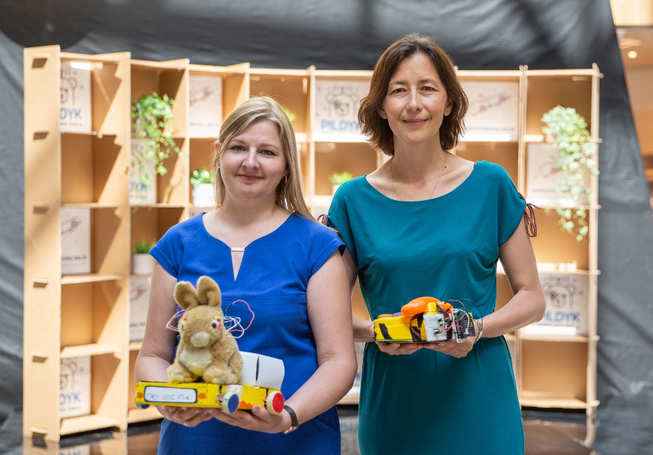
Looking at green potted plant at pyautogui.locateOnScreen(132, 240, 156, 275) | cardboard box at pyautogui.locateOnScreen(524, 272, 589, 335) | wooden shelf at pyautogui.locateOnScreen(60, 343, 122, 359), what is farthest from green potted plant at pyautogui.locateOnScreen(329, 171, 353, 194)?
wooden shelf at pyautogui.locateOnScreen(60, 343, 122, 359)

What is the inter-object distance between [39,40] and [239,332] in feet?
14.4

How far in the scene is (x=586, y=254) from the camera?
5281mm

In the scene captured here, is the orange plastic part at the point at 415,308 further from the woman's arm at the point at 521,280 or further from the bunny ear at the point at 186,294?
the bunny ear at the point at 186,294

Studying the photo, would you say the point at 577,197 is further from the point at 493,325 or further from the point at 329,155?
the point at 493,325

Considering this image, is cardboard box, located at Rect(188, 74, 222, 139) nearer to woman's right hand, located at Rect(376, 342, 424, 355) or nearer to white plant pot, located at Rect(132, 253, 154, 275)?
white plant pot, located at Rect(132, 253, 154, 275)

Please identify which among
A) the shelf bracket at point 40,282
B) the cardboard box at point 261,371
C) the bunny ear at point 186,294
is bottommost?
the shelf bracket at point 40,282

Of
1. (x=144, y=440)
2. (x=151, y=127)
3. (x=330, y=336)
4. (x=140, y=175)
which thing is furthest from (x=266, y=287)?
(x=140, y=175)

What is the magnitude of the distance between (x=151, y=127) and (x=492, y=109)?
2.54 meters

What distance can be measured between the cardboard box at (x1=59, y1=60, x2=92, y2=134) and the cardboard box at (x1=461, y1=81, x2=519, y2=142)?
273cm

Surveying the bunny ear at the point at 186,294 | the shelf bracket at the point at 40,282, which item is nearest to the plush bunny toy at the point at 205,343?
the bunny ear at the point at 186,294

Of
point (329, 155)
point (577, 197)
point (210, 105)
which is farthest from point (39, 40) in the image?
point (577, 197)

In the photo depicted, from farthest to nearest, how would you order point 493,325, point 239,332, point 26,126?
point 26,126 < point 493,325 < point 239,332

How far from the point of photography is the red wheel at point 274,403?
1261 mm

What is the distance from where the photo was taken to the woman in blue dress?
143cm
